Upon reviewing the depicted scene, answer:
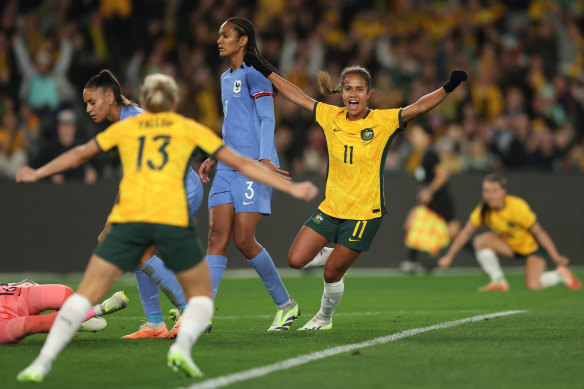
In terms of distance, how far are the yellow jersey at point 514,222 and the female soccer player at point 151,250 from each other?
609 cm

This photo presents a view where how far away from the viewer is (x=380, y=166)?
816 cm

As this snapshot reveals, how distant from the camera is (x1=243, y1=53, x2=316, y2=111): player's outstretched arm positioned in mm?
8047

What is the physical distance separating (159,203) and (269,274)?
2732 mm

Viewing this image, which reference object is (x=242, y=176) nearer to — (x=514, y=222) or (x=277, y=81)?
(x=277, y=81)

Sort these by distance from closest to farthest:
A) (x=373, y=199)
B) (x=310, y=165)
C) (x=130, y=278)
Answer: (x=373, y=199) < (x=130, y=278) < (x=310, y=165)

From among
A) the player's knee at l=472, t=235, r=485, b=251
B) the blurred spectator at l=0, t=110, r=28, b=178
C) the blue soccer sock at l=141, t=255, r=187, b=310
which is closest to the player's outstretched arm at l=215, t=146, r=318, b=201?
the blue soccer sock at l=141, t=255, r=187, b=310

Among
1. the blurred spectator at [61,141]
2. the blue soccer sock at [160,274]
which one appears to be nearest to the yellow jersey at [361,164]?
the blue soccer sock at [160,274]

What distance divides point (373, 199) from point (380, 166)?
0.29 metres

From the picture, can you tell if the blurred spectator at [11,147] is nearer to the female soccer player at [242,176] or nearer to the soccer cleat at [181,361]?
the female soccer player at [242,176]

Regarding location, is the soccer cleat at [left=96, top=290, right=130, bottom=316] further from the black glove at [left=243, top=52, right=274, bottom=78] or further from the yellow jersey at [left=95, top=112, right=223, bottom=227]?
the black glove at [left=243, top=52, right=274, bottom=78]

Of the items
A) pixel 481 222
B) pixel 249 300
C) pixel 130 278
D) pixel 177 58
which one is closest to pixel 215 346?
pixel 249 300

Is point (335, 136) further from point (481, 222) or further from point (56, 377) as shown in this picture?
point (481, 222)

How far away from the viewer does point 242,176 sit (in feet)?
26.6

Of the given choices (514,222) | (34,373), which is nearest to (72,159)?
(34,373)
